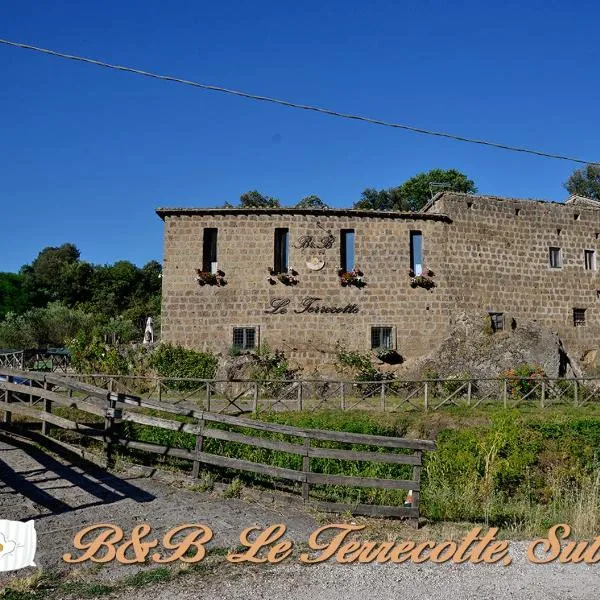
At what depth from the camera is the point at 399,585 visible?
18.7 ft

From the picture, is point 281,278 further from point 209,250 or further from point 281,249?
point 209,250

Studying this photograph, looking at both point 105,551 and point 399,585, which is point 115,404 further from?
point 399,585

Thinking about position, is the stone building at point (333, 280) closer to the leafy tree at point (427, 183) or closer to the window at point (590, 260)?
the window at point (590, 260)

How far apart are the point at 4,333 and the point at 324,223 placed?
63.5 ft

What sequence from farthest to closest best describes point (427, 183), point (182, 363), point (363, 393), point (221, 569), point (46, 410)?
1. point (427, 183)
2. point (182, 363)
3. point (363, 393)
4. point (46, 410)
5. point (221, 569)

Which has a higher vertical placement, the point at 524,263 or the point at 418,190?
the point at 418,190

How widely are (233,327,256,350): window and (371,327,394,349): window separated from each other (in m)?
4.50

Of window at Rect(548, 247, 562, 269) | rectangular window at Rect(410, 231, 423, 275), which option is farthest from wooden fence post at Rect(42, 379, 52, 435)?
Result: window at Rect(548, 247, 562, 269)

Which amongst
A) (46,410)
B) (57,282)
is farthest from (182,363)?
(57,282)

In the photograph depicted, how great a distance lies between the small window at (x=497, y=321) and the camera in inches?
880

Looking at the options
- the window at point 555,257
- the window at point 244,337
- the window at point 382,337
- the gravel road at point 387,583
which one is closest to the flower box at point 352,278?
the window at point 382,337

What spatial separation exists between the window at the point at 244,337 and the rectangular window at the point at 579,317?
1343 centimetres

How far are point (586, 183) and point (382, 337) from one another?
124 ft

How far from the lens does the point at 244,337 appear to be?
68.6 feet
